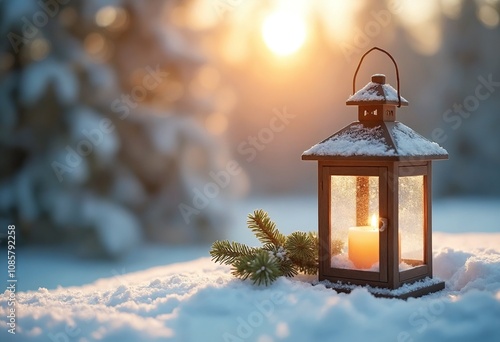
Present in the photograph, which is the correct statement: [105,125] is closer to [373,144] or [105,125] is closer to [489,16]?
[373,144]

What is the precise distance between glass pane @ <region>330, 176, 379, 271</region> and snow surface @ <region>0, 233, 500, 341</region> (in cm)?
21

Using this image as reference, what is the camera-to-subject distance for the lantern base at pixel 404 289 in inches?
84.0

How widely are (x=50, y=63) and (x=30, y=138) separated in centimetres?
104

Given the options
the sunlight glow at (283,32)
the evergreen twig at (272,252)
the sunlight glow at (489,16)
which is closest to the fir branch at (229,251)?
the evergreen twig at (272,252)

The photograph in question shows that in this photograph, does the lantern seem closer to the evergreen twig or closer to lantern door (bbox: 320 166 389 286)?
lantern door (bbox: 320 166 389 286)

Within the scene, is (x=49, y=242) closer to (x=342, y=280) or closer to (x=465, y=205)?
(x=342, y=280)

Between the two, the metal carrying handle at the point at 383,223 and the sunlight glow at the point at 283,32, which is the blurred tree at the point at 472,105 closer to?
the sunlight glow at the point at 283,32

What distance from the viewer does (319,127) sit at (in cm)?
1100

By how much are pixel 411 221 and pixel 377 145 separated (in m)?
0.39

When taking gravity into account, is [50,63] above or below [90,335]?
above

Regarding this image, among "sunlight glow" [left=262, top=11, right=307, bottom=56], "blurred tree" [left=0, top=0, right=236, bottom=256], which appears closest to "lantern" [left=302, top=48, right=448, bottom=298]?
"blurred tree" [left=0, top=0, right=236, bottom=256]

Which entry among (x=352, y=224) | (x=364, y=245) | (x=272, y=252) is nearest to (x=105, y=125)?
(x=272, y=252)

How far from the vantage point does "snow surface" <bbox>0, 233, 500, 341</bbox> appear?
173 centimetres

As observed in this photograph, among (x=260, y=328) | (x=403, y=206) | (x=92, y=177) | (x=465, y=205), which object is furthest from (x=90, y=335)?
(x=465, y=205)
